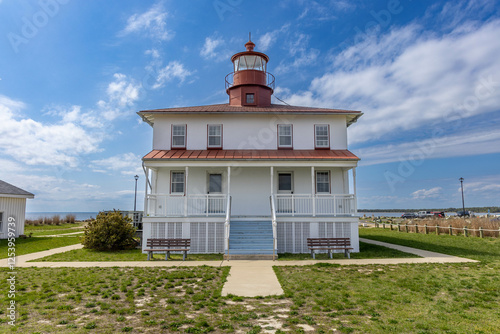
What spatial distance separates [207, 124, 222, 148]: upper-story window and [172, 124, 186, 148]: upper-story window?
4.85ft

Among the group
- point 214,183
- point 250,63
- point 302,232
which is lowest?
point 302,232

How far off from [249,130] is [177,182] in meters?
5.16

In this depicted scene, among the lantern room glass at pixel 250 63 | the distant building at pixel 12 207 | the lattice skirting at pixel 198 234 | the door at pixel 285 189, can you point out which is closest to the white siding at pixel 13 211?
the distant building at pixel 12 207

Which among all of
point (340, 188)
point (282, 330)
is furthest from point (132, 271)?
point (340, 188)

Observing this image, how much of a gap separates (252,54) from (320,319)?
2006cm

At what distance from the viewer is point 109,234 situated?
1700 cm

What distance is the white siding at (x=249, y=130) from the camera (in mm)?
18797

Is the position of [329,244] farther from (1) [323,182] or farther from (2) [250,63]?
(2) [250,63]

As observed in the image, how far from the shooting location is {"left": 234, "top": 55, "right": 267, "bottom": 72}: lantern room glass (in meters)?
23.2

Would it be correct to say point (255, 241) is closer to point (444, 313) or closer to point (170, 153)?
Answer: point (170, 153)

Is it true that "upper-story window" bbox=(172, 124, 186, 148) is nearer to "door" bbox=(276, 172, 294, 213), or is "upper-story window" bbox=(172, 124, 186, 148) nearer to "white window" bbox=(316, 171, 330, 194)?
"door" bbox=(276, 172, 294, 213)

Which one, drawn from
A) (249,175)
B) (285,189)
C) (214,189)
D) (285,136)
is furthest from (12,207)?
(285,136)

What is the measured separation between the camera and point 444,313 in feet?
22.0

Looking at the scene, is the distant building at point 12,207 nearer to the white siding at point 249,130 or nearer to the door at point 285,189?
the white siding at point 249,130
